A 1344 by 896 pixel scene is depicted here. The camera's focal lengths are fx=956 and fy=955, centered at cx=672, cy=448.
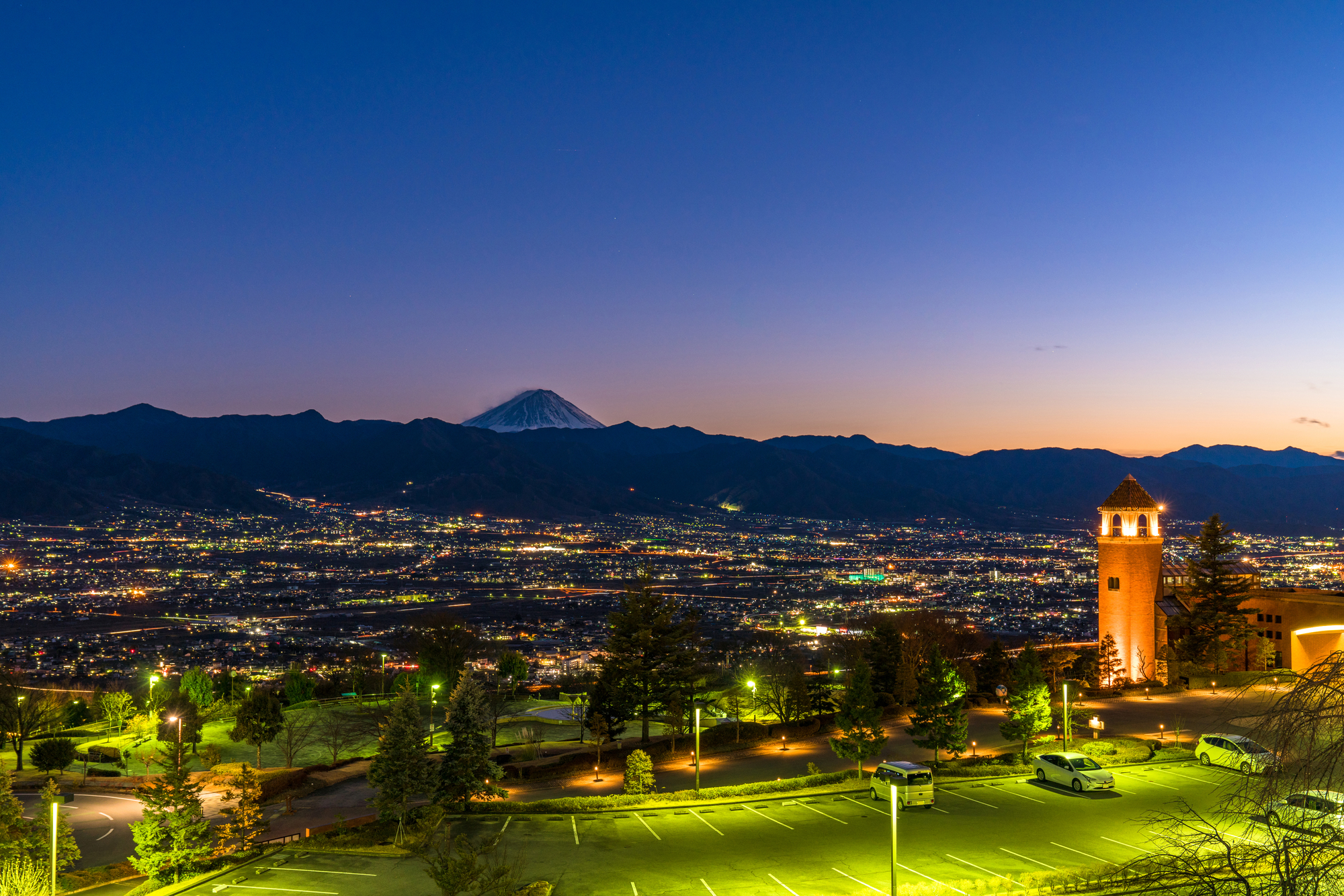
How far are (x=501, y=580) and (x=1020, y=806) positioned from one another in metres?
135

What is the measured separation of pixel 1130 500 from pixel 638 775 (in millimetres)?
32216

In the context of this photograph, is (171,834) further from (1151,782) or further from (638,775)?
(1151,782)

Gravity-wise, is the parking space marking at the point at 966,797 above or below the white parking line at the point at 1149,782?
below

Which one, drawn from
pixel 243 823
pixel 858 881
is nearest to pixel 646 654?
pixel 243 823

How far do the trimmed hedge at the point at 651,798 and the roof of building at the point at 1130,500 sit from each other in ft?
89.4

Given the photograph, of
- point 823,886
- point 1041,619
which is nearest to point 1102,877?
point 823,886

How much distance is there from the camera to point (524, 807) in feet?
85.1

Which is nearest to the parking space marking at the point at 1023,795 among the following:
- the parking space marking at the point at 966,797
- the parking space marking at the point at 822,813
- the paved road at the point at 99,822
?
the parking space marking at the point at 966,797

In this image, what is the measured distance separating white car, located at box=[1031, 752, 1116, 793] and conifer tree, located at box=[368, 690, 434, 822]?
17.3 metres

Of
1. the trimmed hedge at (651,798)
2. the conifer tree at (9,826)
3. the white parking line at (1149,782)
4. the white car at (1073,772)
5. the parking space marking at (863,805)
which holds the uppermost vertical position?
the conifer tree at (9,826)

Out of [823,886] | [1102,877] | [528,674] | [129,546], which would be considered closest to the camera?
[1102,877]

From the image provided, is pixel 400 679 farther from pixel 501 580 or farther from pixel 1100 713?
pixel 501 580

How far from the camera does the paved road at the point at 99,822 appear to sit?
24.9 meters

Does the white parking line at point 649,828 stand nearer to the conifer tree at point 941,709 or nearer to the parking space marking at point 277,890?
the parking space marking at point 277,890
